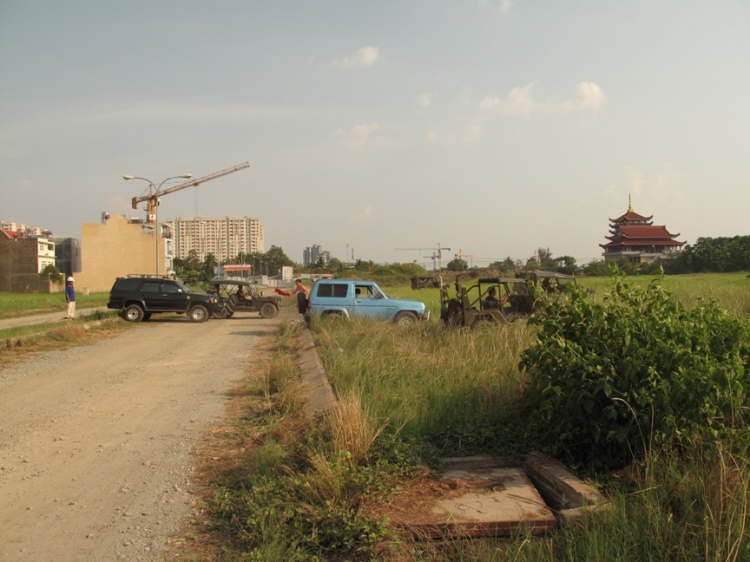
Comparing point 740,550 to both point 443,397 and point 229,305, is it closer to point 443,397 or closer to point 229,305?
point 443,397

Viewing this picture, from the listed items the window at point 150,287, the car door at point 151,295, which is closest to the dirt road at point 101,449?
the car door at point 151,295

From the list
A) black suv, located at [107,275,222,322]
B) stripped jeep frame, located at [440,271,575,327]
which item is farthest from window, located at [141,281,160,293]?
stripped jeep frame, located at [440,271,575,327]

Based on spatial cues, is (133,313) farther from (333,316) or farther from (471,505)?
(471,505)

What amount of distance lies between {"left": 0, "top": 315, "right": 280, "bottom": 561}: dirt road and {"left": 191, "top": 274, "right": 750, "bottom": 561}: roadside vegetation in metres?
0.55

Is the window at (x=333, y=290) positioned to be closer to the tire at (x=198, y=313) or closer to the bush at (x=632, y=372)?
the tire at (x=198, y=313)

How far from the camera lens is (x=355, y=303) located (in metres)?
20.5

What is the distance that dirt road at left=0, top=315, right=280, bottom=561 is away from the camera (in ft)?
14.5

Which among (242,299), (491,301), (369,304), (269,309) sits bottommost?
(269,309)

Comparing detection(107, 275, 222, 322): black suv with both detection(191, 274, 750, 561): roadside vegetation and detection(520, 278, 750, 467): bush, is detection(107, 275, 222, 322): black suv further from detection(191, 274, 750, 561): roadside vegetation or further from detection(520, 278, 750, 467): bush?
detection(520, 278, 750, 467): bush

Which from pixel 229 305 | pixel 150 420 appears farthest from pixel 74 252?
pixel 150 420

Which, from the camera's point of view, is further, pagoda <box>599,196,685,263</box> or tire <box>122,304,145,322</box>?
pagoda <box>599,196,685,263</box>

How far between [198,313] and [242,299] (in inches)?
102

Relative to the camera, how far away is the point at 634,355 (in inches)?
200

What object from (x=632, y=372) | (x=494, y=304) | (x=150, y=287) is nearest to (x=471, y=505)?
(x=632, y=372)
